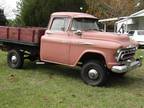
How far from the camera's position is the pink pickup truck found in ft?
30.5

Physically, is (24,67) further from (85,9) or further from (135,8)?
(135,8)

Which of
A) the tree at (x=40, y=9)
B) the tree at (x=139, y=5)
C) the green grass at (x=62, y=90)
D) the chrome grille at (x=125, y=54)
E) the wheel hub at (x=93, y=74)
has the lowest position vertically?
the green grass at (x=62, y=90)

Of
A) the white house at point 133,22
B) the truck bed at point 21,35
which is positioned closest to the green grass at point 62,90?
the truck bed at point 21,35

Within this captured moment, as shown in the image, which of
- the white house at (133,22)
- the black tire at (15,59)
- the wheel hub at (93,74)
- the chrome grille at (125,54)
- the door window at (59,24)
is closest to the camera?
the chrome grille at (125,54)

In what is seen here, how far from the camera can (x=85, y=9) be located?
4631cm

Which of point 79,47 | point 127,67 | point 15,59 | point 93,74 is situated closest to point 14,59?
point 15,59

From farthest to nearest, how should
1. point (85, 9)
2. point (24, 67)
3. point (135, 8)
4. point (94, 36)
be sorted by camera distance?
point (135, 8), point (85, 9), point (24, 67), point (94, 36)

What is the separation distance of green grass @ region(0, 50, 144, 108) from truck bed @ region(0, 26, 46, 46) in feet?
3.20

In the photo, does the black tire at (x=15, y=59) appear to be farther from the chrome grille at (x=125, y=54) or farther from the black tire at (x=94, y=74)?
the chrome grille at (x=125, y=54)

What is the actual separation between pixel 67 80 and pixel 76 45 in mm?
1090

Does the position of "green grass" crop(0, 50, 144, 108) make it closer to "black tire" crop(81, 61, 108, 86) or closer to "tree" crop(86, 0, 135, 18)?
"black tire" crop(81, 61, 108, 86)

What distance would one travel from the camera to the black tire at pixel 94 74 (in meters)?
9.38

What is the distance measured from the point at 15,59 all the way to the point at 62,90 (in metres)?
3.44

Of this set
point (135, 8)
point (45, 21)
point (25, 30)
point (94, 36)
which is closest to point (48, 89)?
point (94, 36)
